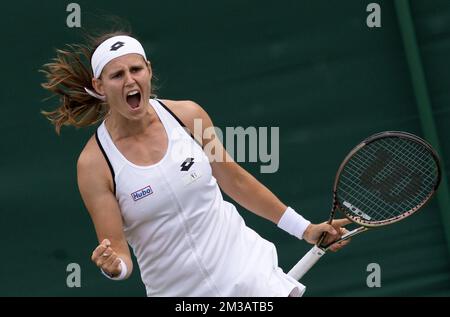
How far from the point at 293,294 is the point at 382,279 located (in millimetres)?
1462

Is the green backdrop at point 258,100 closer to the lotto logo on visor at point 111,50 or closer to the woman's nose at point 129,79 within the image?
the lotto logo on visor at point 111,50

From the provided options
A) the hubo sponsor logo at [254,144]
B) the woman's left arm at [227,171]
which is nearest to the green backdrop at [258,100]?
the hubo sponsor logo at [254,144]

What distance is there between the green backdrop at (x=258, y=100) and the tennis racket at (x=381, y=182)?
508mm

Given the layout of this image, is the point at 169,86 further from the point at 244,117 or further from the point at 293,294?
the point at 293,294

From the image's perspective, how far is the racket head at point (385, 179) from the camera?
14.0 feet

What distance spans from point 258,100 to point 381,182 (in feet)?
3.39

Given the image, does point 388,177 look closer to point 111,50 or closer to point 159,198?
point 159,198

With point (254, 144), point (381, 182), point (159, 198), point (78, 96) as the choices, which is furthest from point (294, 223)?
point (254, 144)

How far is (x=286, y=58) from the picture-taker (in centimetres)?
537

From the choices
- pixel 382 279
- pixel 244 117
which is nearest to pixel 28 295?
pixel 244 117

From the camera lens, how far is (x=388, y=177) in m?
4.46

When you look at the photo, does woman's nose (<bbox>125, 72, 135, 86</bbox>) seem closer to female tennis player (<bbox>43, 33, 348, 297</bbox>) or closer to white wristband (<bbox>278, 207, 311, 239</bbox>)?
female tennis player (<bbox>43, 33, 348, 297</bbox>)

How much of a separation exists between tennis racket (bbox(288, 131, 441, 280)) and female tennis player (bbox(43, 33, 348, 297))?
1.01 feet
